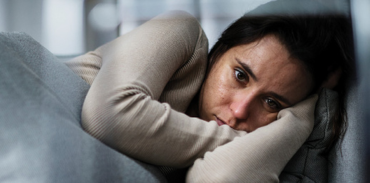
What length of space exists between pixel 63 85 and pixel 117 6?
0.20 metres

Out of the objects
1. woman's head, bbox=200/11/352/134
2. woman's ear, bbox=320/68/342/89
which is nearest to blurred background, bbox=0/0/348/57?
woman's head, bbox=200/11/352/134

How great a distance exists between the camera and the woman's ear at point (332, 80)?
1.99 feet

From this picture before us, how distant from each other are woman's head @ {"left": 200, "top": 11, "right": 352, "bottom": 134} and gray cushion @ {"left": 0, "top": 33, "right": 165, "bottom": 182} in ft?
0.60

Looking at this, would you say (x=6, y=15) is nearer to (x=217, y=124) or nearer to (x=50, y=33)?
(x=50, y=33)

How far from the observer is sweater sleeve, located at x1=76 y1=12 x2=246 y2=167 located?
0.42 m

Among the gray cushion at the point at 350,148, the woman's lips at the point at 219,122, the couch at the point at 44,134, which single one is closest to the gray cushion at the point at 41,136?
the couch at the point at 44,134

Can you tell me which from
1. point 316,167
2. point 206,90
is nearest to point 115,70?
point 206,90

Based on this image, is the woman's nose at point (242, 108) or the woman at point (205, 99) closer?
the woman at point (205, 99)

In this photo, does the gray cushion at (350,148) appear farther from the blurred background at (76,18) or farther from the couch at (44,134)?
the blurred background at (76,18)

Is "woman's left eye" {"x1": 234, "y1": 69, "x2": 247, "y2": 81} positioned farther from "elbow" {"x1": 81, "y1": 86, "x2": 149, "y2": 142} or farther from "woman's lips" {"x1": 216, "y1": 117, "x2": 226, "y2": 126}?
"elbow" {"x1": 81, "y1": 86, "x2": 149, "y2": 142}

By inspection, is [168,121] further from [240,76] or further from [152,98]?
[240,76]

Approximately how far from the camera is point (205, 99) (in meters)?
0.59

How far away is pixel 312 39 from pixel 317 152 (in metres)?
0.20

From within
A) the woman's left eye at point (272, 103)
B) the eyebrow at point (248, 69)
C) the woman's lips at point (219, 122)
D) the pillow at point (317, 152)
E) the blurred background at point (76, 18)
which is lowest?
the pillow at point (317, 152)
